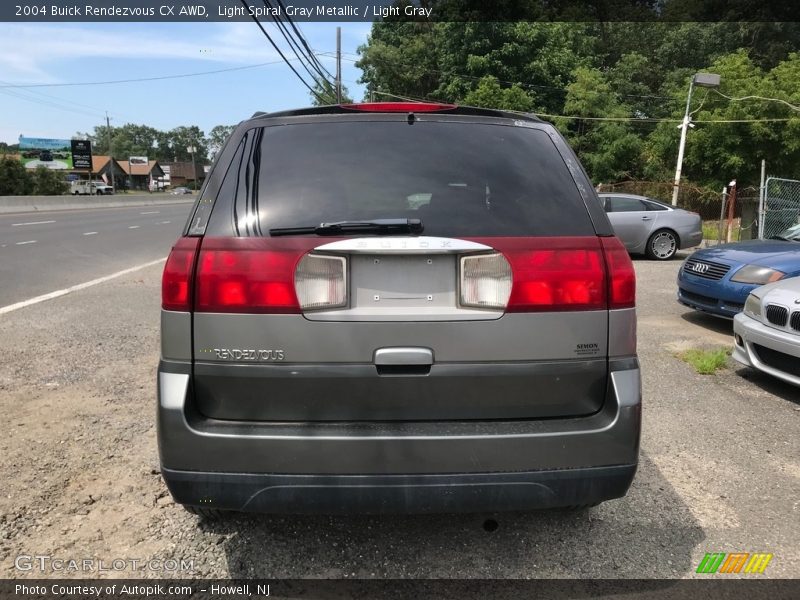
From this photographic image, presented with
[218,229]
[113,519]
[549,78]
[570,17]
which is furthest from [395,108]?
[570,17]

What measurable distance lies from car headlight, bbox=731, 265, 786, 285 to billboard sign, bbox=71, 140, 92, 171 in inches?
3218

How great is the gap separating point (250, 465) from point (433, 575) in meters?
0.94

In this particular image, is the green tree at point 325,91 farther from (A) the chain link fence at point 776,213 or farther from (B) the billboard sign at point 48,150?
(B) the billboard sign at point 48,150

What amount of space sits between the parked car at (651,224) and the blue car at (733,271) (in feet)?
19.4

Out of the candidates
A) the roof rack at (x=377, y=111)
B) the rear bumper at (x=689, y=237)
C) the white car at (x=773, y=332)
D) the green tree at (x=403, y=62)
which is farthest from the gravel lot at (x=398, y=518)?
the green tree at (x=403, y=62)

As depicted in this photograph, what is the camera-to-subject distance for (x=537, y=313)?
2.08 m

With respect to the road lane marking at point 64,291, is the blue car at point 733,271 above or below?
above

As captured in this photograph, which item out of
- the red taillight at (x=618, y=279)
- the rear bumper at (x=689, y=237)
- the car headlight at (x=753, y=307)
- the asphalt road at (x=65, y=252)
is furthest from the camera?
the rear bumper at (x=689, y=237)

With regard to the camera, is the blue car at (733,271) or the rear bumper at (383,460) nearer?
the rear bumper at (383,460)

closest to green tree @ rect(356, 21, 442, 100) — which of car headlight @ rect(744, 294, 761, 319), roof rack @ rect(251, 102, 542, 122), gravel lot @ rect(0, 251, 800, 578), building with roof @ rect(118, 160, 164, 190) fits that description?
car headlight @ rect(744, 294, 761, 319)

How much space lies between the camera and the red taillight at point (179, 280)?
206cm

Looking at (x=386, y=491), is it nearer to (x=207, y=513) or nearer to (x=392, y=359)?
(x=392, y=359)

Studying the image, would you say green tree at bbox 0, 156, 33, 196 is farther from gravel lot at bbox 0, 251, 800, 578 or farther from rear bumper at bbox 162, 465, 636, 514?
rear bumper at bbox 162, 465, 636, 514

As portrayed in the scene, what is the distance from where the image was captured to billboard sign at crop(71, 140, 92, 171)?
244 ft
